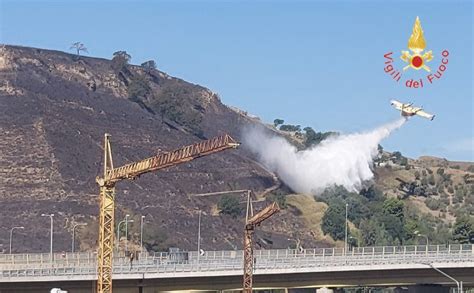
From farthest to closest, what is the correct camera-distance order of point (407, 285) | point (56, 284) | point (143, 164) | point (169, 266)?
point (407, 285), point (169, 266), point (56, 284), point (143, 164)

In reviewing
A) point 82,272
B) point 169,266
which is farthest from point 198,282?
point 82,272

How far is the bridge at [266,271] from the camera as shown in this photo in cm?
15725

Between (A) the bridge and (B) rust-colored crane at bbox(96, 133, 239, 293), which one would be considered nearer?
(B) rust-colored crane at bbox(96, 133, 239, 293)

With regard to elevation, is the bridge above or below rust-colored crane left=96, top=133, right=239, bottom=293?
below

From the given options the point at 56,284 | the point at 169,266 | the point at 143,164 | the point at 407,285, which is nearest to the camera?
the point at 143,164

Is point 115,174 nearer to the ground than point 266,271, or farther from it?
farther from it

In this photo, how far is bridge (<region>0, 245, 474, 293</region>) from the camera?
157250mm

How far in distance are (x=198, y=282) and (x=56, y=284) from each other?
19844mm

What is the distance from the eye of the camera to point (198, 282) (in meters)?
166

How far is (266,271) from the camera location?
16700 cm

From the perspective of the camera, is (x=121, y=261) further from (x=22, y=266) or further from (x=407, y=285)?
(x=407, y=285)

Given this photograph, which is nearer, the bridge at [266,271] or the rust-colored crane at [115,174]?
the rust-colored crane at [115,174]

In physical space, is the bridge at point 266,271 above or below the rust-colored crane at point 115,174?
below

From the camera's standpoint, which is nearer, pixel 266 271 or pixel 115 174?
pixel 115 174
